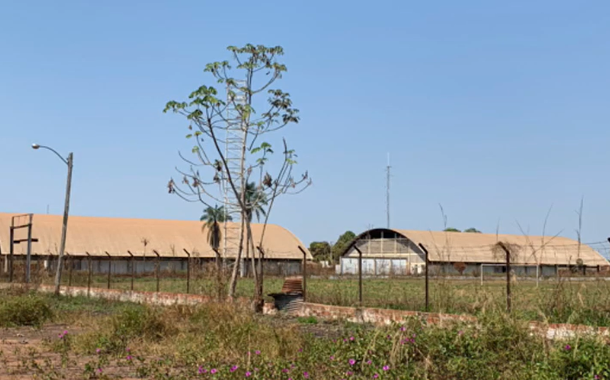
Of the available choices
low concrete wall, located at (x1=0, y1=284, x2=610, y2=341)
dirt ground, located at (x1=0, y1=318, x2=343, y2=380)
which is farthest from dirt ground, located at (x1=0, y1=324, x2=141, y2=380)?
low concrete wall, located at (x1=0, y1=284, x2=610, y2=341)

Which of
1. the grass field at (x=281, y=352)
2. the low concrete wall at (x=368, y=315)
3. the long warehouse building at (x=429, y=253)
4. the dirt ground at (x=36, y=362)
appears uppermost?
the long warehouse building at (x=429, y=253)

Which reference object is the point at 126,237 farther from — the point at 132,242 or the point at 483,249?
the point at 483,249

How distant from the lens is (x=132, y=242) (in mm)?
69875

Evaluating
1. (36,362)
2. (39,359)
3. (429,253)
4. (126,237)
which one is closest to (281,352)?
(36,362)

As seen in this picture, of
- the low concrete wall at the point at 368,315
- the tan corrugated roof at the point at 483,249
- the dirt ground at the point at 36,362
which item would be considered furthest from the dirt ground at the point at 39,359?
the tan corrugated roof at the point at 483,249

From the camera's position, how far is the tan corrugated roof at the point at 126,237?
64.9 m

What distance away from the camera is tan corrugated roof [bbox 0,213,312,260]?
213ft

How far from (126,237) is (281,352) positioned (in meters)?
62.1

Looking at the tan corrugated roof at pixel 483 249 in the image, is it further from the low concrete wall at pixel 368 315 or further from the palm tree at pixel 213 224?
the low concrete wall at pixel 368 315

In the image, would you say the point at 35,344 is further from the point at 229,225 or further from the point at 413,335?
the point at 229,225

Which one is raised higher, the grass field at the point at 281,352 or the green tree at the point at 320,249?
the green tree at the point at 320,249

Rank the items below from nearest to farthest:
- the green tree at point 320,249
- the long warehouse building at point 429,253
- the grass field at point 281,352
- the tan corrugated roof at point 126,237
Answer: the grass field at point 281,352 → the tan corrugated roof at point 126,237 → the long warehouse building at point 429,253 → the green tree at point 320,249

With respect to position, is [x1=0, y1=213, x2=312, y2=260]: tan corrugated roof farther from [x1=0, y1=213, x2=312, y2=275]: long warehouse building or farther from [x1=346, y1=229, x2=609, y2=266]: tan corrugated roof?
[x1=346, y1=229, x2=609, y2=266]: tan corrugated roof

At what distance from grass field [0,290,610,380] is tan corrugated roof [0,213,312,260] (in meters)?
50.7
